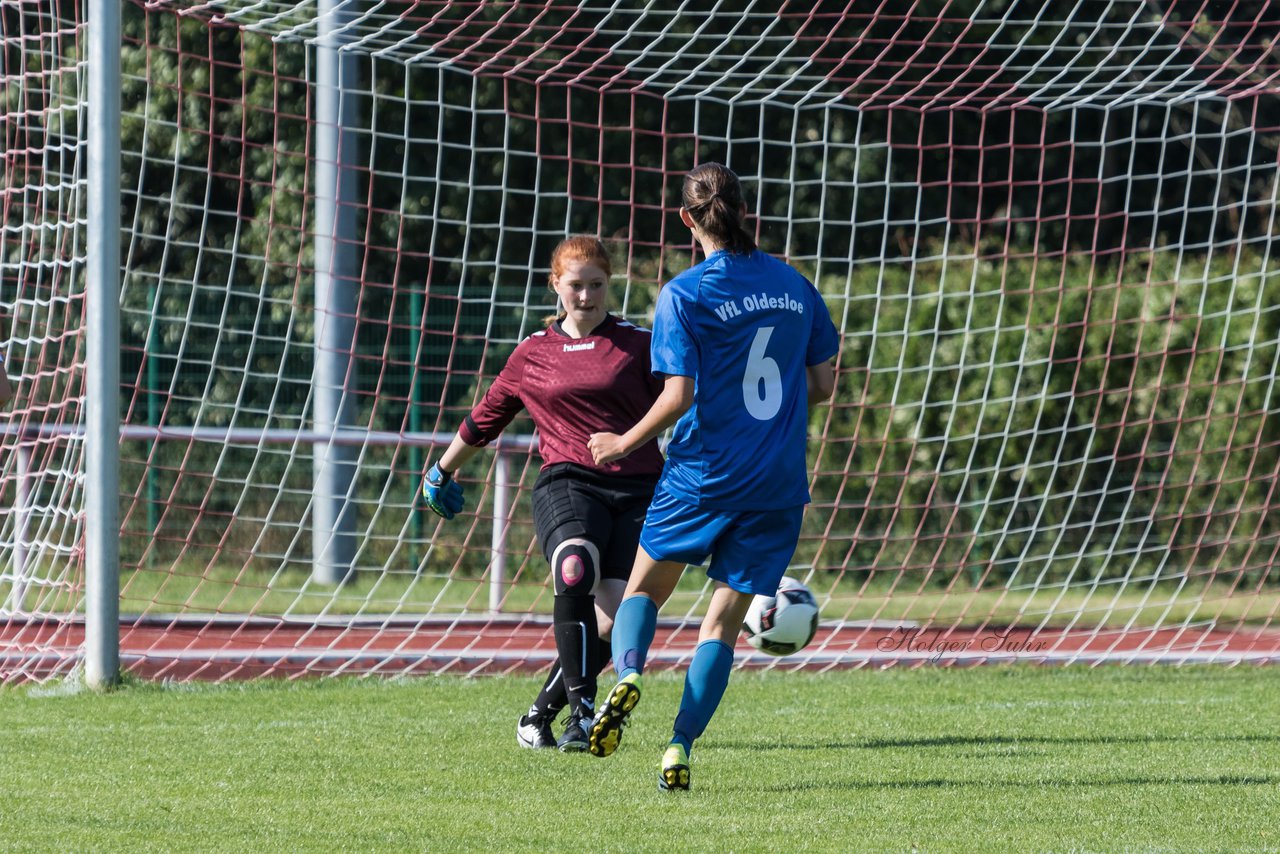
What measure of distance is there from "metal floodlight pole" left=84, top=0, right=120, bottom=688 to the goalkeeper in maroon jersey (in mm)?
1781

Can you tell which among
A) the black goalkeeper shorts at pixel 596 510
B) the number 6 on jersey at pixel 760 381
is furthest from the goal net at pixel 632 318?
the number 6 on jersey at pixel 760 381

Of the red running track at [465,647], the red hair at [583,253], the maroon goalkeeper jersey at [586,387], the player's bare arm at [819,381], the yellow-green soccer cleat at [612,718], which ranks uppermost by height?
the red hair at [583,253]

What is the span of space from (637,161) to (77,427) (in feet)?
27.1

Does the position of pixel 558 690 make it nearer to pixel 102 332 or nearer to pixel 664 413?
pixel 664 413

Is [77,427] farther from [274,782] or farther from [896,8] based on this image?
[896,8]

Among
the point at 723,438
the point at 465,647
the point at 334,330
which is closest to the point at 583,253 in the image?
the point at 723,438

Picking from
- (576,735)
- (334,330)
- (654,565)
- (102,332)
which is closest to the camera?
(654,565)

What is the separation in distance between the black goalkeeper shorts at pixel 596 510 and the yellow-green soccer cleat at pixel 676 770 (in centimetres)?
99

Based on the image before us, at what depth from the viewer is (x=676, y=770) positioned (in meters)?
4.41

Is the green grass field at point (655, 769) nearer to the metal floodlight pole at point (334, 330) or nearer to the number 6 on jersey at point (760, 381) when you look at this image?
the number 6 on jersey at point (760, 381)

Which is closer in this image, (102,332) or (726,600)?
(726,600)

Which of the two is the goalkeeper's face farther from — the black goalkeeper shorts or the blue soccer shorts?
the blue soccer shorts

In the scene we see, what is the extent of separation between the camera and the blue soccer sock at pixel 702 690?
14.7ft

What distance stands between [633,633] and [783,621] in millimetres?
704
